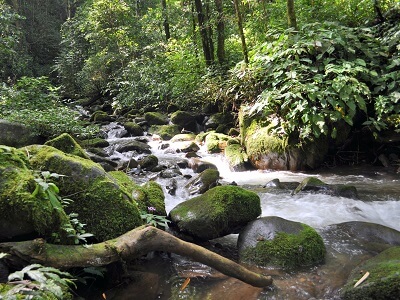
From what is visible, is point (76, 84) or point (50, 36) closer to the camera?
point (76, 84)

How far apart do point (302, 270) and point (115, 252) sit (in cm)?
213

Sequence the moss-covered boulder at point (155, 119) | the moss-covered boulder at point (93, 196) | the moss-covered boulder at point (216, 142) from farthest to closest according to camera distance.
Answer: the moss-covered boulder at point (155, 119) < the moss-covered boulder at point (216, 142) < the moss-covered boulder at point (93, 196)

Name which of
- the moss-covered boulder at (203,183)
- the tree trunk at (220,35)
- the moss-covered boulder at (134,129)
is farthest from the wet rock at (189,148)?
the tree trunk at (220,35)

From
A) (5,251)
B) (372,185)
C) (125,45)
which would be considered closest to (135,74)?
(125,45)

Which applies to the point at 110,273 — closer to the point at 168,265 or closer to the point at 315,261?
the point at 168,265

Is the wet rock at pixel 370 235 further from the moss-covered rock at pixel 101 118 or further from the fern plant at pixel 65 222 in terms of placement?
the moss-covered rock at pixel 101 118

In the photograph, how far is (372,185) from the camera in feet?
22.2

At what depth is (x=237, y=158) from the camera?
8.85m

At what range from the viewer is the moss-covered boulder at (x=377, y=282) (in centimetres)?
292

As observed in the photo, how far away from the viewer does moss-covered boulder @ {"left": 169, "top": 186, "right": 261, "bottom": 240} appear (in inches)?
169

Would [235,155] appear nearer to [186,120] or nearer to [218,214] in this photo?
[186,120]

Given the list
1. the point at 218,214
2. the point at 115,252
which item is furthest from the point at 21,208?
the point at 218,214

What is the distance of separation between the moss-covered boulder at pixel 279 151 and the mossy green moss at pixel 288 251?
4.01 meters

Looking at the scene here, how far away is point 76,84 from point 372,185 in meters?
19.3
